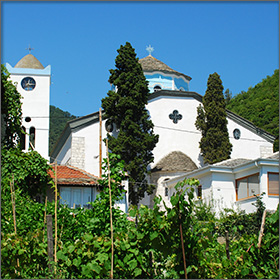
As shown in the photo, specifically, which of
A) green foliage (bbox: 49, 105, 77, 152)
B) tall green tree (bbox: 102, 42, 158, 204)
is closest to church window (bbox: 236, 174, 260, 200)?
tall green tree (bbox: 102, 42, 158, 204)

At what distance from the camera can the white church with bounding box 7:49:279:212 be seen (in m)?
25.7

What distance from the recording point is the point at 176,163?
34.3 metres

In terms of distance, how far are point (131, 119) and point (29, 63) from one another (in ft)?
25.0

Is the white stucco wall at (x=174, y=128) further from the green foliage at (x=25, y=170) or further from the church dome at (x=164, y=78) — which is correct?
the green foliage at (x=25, y=170)

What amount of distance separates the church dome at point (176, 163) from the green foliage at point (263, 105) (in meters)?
11.2

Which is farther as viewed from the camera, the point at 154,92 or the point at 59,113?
the point at 59,113

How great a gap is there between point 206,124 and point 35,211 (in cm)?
2513

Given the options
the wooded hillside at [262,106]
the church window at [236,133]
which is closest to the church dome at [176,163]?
the church window at [236,133]

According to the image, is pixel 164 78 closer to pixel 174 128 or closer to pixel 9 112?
pixel 174 128

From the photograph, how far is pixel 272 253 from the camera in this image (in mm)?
7469

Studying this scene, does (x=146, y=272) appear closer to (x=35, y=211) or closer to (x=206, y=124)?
(x=35, y=211)

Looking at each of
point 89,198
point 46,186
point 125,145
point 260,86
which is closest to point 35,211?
point 46,186

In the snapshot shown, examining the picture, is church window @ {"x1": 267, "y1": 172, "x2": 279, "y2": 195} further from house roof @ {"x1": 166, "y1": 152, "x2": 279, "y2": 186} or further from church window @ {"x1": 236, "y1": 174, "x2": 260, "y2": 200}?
church window @ {"x1": 236, "y1": 174, "x2": 260, "y2": 200}

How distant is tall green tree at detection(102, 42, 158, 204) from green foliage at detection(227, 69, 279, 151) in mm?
15933
